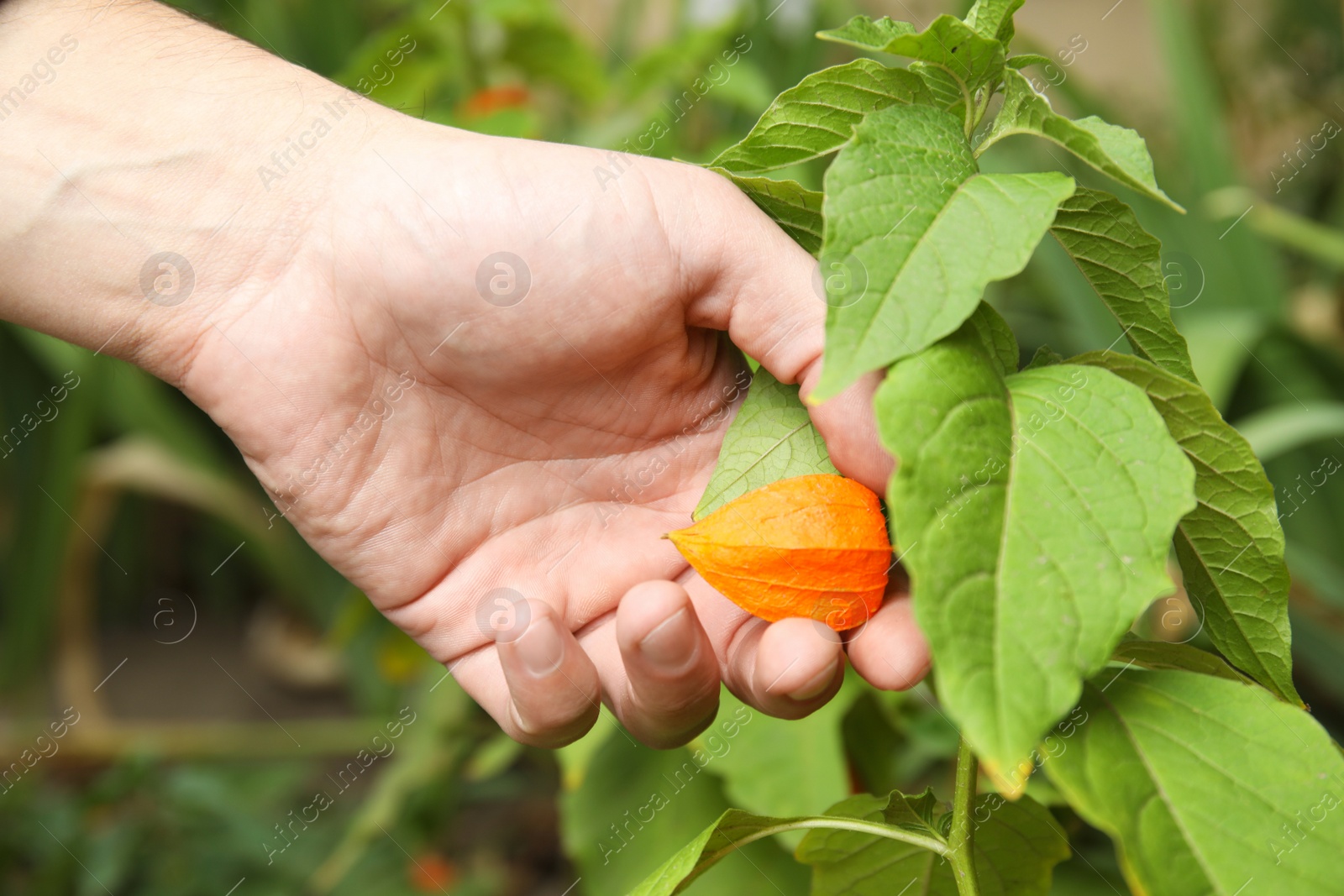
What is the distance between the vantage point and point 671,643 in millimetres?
531

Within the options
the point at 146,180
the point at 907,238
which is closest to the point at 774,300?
the point at 907,238

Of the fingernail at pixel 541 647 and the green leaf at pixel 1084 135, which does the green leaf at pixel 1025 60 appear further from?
the fingernail at pixel 541 647

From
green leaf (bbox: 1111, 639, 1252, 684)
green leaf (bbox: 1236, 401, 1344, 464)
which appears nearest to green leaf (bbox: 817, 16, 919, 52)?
green leaf (bbox: 1111, 639, 1252, 684)

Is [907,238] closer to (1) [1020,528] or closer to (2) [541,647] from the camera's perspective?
(1) [1020,528]

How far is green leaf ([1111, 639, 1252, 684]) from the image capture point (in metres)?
0.47

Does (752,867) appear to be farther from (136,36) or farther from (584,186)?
(136,36)

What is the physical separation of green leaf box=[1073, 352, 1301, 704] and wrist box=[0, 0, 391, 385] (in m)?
0.57

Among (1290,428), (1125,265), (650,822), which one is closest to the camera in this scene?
(1125,265)

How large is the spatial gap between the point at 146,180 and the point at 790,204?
497mm

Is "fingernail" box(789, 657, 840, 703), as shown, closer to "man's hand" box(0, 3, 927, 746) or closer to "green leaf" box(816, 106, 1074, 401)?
"man's hand" box(0, 3, 927, 746)

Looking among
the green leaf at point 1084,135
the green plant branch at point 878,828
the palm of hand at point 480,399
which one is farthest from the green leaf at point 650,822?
the green leaf at point 1084,135

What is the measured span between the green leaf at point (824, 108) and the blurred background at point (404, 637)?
0.41 meters

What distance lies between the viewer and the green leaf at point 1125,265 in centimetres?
45

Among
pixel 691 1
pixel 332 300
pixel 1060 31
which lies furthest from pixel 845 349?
pixel 1060 31
